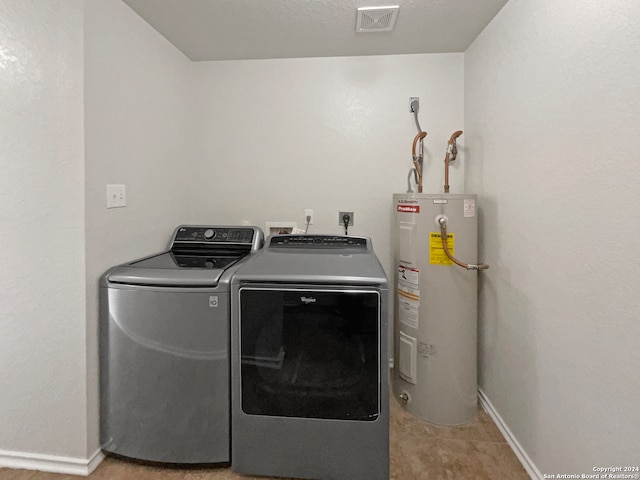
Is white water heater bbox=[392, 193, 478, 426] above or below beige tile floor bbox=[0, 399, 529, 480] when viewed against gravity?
above

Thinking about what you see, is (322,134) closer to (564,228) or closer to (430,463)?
(564,228)

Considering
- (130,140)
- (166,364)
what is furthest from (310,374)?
(130,140)

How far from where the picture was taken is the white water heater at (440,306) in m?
1.65

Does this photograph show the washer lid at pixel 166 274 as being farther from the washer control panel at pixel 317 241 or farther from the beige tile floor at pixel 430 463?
the beige tile floor at pixel 430 463

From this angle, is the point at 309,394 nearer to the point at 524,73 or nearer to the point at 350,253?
the point at 350,253

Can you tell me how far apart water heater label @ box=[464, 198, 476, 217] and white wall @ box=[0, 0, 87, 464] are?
189cm

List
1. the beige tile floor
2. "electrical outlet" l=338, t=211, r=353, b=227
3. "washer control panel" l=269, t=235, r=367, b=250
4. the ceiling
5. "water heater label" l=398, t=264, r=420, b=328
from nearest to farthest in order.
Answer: the beige tile floor, the ceiling, "water heater label" l=398, t=264, r=420, b=328, "washer control panel" l=269, t=235, r=367, b=250, "electrical outlet" l=338, t=211, r=353, b=227

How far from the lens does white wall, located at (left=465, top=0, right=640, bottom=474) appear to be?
0.93 meters

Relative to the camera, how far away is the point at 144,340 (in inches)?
53.7

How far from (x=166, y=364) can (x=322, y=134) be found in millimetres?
1720

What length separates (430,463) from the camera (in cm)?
145

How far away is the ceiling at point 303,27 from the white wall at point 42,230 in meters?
0.55

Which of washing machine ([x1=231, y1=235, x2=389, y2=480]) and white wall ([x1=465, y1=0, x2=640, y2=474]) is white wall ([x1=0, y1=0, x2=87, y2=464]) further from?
white wall ([x1=465, y1=0, x2=640, y2=474])

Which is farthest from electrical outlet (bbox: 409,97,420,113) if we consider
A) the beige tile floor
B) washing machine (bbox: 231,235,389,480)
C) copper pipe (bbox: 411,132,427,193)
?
the beige tile floor
